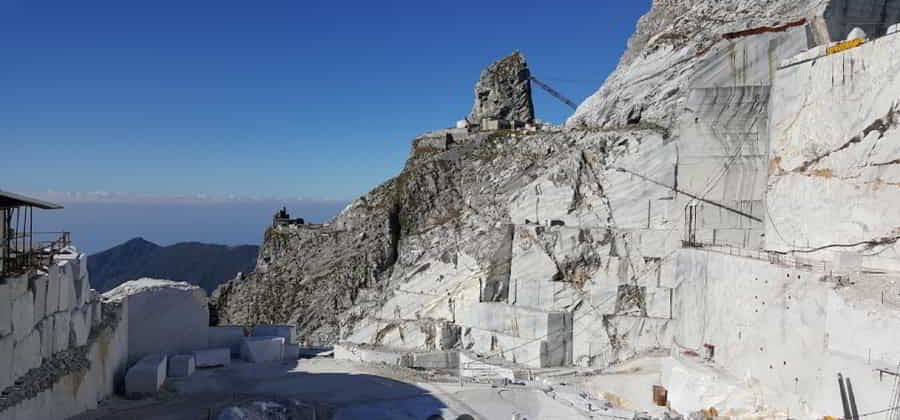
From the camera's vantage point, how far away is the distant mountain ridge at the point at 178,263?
90688 millimetres

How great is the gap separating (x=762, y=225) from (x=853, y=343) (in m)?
13.0

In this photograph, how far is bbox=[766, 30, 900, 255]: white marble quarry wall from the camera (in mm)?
16719

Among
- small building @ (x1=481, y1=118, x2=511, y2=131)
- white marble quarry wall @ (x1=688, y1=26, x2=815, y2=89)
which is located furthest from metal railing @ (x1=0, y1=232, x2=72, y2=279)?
small building @ (x1=481, y1=118, x2=511, y2=131)

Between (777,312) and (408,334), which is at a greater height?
(777,312)

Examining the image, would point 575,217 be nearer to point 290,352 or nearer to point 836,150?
point 836,150

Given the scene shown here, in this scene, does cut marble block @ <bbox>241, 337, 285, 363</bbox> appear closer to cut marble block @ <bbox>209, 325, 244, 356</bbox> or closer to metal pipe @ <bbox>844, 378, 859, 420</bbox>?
cut marble block @ <bbox>209, 325, 244, 356</bbox>

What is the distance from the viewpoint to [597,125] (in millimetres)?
33000

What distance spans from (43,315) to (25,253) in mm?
1483

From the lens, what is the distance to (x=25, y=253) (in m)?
14.5

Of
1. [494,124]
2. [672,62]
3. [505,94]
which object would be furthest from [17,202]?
[505,94]

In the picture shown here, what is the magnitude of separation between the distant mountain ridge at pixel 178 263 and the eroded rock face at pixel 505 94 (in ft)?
174

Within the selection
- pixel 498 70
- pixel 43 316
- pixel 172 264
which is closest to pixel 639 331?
pixel 43 316

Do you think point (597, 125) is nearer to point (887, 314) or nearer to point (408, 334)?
point (408, 334)

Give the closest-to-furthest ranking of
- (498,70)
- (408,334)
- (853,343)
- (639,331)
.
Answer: (853,343) → (639,331) → (408,334) → (498,70)
